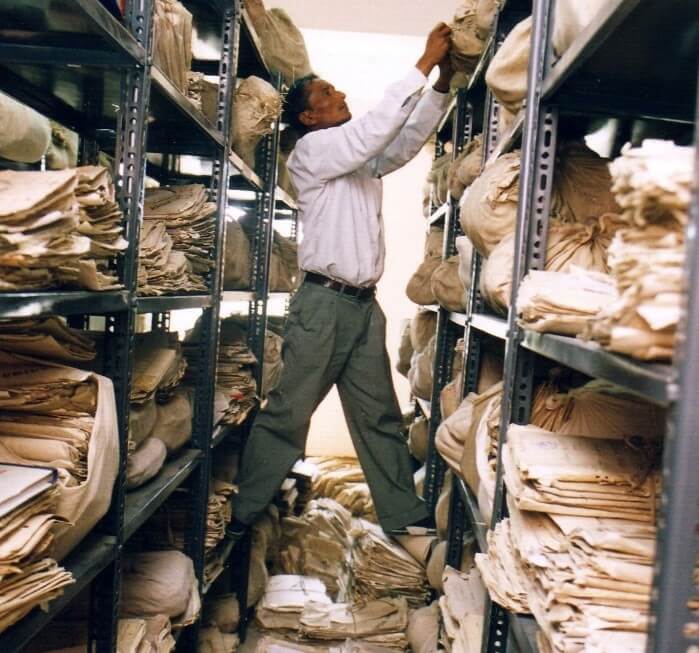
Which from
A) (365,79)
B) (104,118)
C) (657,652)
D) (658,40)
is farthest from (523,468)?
(365,79)

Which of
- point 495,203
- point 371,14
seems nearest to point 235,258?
point 495,203

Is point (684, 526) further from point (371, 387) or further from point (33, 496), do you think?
point (371, 387)

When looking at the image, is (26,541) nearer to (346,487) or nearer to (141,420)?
(141,420)

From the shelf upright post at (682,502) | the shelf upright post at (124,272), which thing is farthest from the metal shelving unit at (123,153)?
the shelf upright post at (682,502)

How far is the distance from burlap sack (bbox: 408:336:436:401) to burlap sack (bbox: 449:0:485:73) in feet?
4.64

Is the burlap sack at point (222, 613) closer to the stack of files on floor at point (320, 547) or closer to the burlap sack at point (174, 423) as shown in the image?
the stack of files on floor at point (320, 547)

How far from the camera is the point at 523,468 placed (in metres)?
1.21

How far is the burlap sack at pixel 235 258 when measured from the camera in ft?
9.98

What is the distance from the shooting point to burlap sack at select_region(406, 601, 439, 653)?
2752 mm

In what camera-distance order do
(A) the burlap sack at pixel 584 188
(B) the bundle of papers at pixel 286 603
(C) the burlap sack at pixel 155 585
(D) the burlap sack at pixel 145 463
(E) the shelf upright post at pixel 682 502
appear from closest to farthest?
(E) the shelf upright post at pixel 682 502 < (A) the burlap sack at pixel 584 188 < (D) the burlap sack at pixel 145 463 < (C) the burlap sack at pixel 155 585 < (B) the bundle of papers at pixel 286 603

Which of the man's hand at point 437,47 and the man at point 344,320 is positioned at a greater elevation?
the man's hand at point 437,47

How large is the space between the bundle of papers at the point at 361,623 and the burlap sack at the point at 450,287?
1.28 m

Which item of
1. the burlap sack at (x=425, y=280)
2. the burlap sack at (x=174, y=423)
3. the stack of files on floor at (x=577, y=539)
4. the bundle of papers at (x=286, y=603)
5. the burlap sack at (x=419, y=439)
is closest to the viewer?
the stack of files on floor at (x=577, y=539)

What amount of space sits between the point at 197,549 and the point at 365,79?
3924 millimetres
